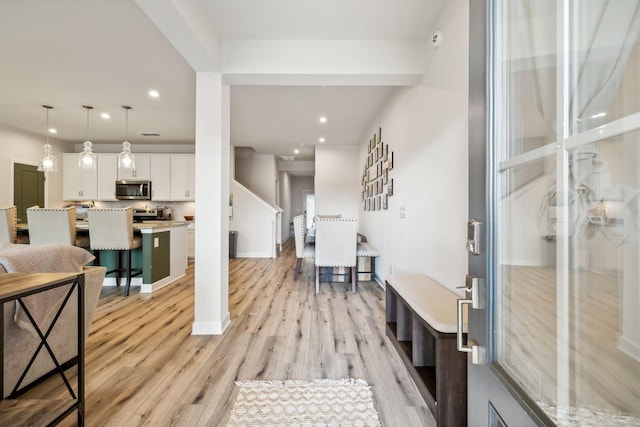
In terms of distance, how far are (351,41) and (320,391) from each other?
2701 mm

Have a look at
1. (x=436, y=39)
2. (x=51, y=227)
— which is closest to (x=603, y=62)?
(x=436, y=39)

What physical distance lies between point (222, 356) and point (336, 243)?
79.0 inches

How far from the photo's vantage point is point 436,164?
7.75ft

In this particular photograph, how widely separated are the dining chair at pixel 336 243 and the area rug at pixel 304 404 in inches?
79.3

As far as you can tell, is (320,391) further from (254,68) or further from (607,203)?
(254,68)

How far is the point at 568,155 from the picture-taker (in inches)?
21.9

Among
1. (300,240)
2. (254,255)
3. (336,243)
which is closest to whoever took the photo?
(336,243)

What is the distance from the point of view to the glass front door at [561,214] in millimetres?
473

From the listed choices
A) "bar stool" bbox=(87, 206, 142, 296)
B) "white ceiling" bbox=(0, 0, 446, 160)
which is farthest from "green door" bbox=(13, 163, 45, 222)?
"bar stool" bbox=(87, 206, 142, 296)

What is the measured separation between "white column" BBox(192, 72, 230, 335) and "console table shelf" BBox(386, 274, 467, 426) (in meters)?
1.48

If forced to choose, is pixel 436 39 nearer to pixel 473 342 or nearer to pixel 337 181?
pixel 473 342

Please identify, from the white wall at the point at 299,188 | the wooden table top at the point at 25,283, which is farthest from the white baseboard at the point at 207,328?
the white wall at the point at 299,188

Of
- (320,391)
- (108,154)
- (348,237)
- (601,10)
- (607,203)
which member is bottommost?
(320,391)

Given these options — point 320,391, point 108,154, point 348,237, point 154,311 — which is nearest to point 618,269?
point 320,391
